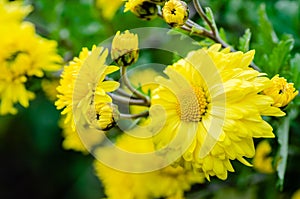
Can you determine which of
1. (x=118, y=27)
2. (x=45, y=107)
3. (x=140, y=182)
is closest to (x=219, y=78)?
(x=140, y=182)

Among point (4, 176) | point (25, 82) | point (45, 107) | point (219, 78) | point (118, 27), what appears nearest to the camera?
point (219, 78)

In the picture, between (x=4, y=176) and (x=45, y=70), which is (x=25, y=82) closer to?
(x=45, y=70)

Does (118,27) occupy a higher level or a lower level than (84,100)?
lower

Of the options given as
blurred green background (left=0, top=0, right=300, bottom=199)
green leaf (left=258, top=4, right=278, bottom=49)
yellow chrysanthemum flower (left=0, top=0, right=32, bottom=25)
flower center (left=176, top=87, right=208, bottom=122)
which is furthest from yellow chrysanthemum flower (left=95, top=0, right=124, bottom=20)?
flower center (left=176, top=87, right=208, bottom=122)

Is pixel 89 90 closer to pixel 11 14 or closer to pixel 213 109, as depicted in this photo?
pixel 213 109

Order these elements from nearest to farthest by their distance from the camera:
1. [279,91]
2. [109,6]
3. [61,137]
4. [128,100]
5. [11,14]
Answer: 1. [279,91]
2. [128,100]
3. [11,14]
4. [109,6]
5. [61,137]

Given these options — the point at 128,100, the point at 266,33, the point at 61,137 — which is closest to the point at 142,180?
the point at 128,100
